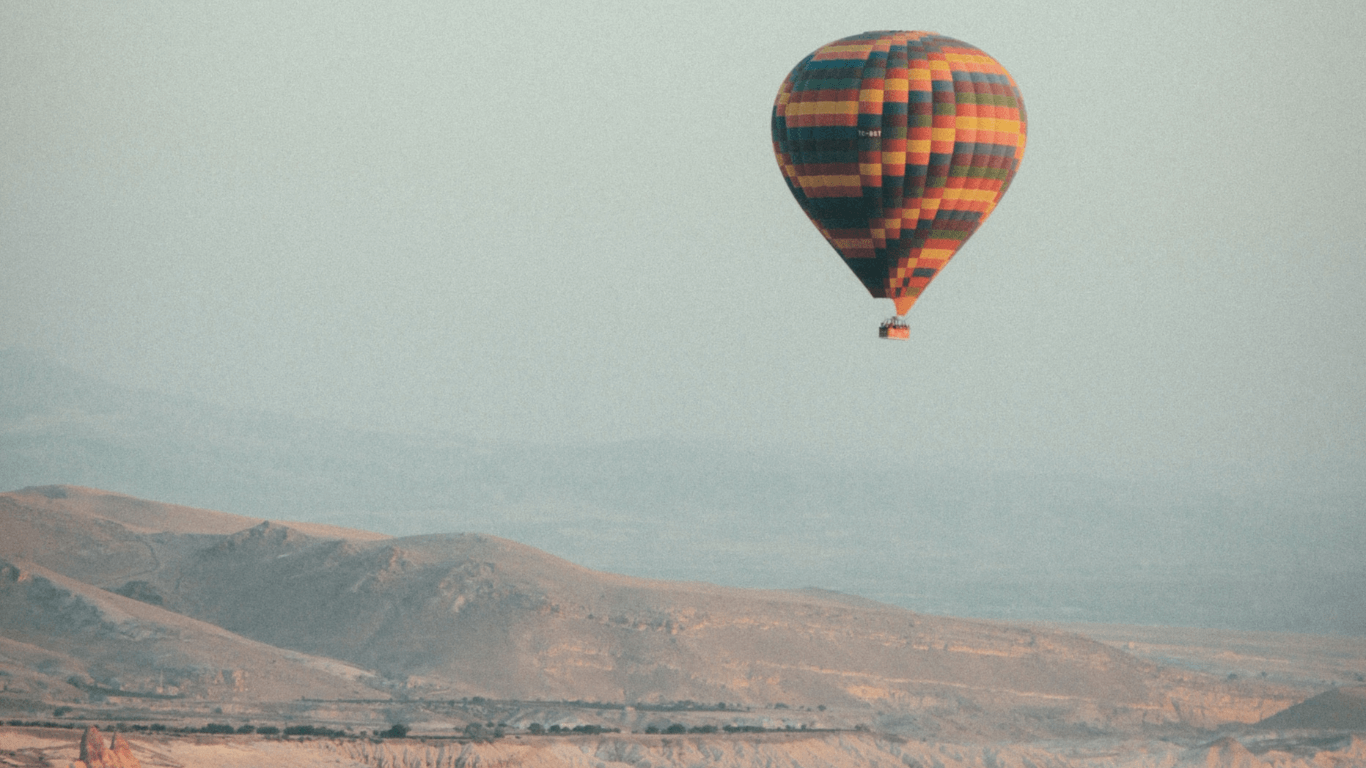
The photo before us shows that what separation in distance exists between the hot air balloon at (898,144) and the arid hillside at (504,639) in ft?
151

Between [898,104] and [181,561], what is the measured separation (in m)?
79.5

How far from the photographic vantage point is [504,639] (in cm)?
12150

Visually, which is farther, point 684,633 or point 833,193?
point 684,633

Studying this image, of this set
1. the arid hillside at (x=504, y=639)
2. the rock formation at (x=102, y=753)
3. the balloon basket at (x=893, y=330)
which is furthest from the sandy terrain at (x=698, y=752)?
the balloon basket at (x=893, y=330)

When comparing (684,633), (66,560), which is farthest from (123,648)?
(684,633)

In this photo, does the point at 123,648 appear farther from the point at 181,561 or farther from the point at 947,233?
the point at 947,233

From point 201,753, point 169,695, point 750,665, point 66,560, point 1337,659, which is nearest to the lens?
point 201,753

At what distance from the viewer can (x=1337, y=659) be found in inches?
6905

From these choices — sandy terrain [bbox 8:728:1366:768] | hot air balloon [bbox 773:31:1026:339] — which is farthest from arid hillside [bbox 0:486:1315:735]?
hot air balloon [bbox 773:31:1026:339]

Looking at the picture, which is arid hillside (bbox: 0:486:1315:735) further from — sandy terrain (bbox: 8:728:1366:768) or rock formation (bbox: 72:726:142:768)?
rock formation (bbox: 72:726:142:768)

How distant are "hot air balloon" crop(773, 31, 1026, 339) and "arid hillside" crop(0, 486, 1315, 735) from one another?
45950mm

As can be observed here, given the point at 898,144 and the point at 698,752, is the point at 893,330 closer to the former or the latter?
the point at 898,144

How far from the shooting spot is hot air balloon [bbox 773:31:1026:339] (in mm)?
67250

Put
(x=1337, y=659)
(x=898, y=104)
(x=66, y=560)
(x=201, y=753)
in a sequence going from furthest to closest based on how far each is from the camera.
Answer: (x=1337, y=659), (x=66, y=560), (x=201, y=753), (x=898, y=104)
